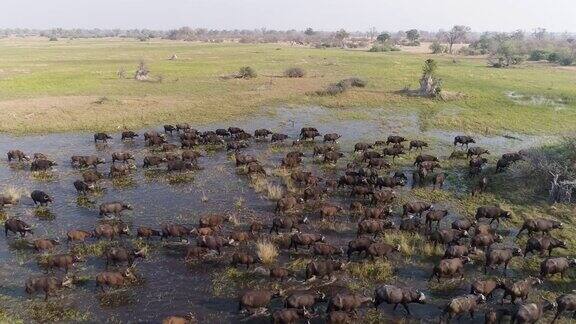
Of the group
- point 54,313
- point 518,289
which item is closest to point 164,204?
point 54,313

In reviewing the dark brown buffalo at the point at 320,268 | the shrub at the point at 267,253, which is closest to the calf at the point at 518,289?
the dark brown buffalo at the point at 320,268

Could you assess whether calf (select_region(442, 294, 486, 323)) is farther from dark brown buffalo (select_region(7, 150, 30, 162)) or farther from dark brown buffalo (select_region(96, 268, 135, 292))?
dark brown buffalo (select_region(7, 150, 30, 162))

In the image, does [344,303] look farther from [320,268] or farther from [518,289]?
[518,289]

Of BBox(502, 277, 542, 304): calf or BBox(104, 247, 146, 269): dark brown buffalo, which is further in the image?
BBox(104, 247, 146, 269): dark brown buffalo

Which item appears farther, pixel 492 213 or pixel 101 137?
pixel 101 137

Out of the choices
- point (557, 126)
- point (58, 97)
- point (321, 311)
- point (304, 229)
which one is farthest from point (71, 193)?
point (557, 126)

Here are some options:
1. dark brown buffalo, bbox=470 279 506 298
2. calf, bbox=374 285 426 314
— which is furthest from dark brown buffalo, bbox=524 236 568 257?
calf, bbox=374 285 426 314
